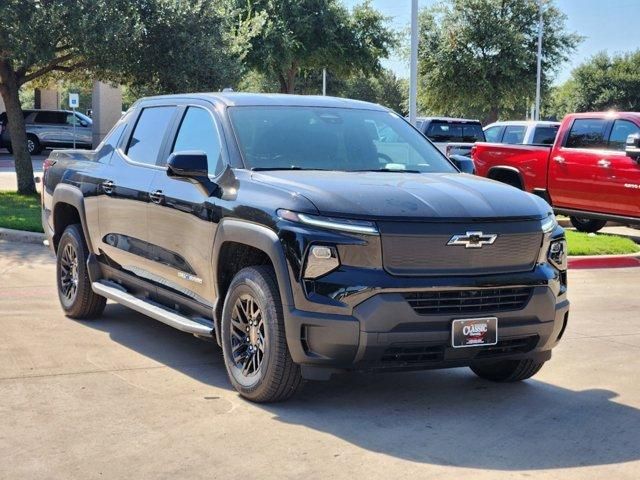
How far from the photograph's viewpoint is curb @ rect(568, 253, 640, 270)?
11977 millimetres

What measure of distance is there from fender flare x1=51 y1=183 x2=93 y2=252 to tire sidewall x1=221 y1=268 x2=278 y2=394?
239 cm

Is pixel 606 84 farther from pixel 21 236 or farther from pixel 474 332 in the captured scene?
pixel 474 332

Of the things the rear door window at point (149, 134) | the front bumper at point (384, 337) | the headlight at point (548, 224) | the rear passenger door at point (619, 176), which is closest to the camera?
the front bumper at point (384, 337)

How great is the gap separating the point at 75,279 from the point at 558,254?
4134 mm

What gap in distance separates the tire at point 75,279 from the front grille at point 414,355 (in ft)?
11.2

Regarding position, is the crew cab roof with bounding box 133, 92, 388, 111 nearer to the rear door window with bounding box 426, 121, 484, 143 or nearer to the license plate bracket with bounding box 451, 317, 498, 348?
the license plate bracket with bounding box 451, 317, 498, 348

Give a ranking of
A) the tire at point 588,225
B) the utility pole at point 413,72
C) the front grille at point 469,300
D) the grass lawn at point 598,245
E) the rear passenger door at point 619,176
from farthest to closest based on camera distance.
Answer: the utility pole at point 413,72 → the tire at point 588,225 → the rear passenger door at point 619,176 → the grass lawn at point 598,245 → the front grille at point 469,300

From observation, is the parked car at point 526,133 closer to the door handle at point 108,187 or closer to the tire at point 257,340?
the door handle at point 108,187

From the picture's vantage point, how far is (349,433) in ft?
16.6

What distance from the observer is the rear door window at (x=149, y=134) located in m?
6.96

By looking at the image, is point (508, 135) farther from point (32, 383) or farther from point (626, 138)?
point (32, 383)

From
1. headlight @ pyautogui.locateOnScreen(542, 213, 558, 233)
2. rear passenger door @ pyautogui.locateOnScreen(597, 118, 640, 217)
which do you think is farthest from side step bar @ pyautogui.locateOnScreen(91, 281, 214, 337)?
rear passenger door @ pyautogui.locateOnScreen(597, 118, 640, 217)

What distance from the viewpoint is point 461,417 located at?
5406mm

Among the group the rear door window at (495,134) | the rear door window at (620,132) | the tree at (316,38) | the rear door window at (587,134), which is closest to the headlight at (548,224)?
the rear door window at (620,132)
